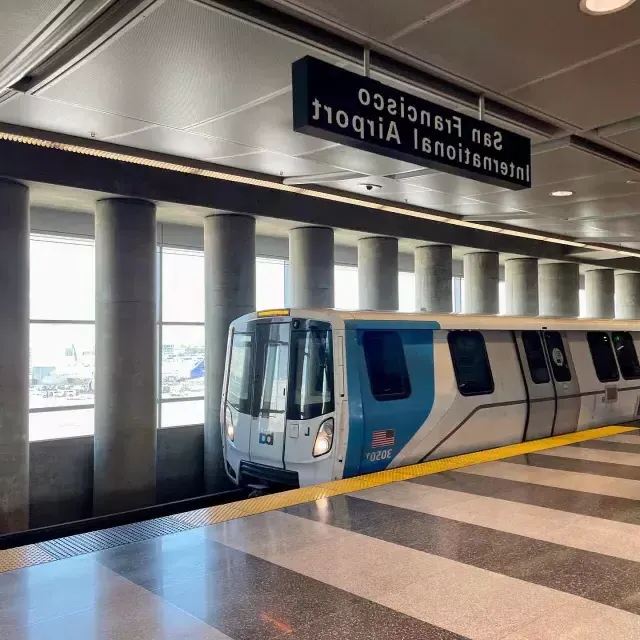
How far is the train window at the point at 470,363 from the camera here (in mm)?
8484

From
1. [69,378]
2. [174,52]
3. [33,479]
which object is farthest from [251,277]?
[174,52]

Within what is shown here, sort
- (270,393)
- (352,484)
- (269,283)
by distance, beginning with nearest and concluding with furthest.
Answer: (352,484) → (270,393) → (269,283)

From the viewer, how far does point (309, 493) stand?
19.6 feet

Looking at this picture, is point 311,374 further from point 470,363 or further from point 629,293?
point 629,293

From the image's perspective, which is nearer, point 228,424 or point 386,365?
point 386,365

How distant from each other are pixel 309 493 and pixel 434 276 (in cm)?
906

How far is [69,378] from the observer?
10.8 m

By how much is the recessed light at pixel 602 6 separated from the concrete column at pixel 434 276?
9898mm

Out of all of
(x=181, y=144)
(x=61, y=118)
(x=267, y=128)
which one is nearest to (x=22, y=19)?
(x=61, y=118)

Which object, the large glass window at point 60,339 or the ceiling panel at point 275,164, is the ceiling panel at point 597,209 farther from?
the large glass window at point 60,339

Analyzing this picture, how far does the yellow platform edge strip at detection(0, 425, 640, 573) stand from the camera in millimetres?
4391

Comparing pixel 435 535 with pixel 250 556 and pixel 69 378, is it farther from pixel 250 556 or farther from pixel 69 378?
pixel 69 378

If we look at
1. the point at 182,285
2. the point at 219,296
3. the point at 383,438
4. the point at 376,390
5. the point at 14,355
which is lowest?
the point at 383,438

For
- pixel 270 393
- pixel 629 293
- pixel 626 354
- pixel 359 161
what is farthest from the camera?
pixel 629 293
